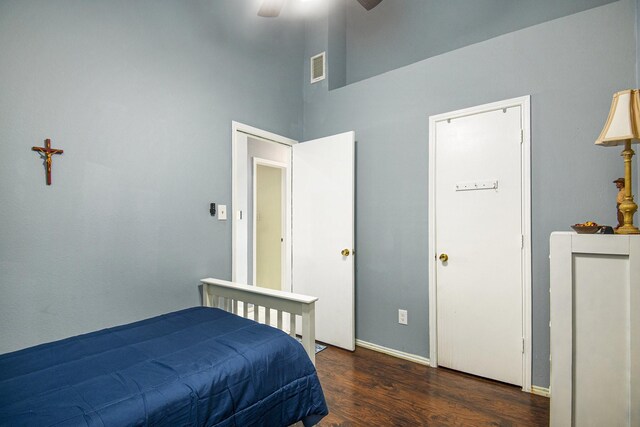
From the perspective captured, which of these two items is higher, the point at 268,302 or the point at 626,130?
the point at 626,130

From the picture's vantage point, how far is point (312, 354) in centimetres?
189

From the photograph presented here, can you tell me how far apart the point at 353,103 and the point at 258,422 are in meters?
2.71

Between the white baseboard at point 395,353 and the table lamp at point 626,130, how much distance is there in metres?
1.70

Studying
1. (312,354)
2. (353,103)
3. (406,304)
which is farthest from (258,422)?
(353,103)

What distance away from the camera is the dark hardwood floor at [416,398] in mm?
1854

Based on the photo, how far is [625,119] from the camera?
1.45 metres

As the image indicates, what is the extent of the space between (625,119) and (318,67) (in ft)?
8.68

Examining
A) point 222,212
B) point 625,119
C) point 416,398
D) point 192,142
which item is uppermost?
point 192,142

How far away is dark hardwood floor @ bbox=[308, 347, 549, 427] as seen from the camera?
1854mm

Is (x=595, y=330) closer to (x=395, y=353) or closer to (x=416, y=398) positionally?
(x=416, y=398)

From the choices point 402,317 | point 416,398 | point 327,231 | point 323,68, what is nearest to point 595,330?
point 416,398

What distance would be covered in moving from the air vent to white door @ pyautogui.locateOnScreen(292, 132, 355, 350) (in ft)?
2.55

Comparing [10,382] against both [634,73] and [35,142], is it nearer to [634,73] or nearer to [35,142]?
[35,142]

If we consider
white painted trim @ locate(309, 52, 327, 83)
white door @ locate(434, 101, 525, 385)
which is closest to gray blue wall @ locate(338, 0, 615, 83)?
white painted trim @ locate(309, 52, 327, 83)
